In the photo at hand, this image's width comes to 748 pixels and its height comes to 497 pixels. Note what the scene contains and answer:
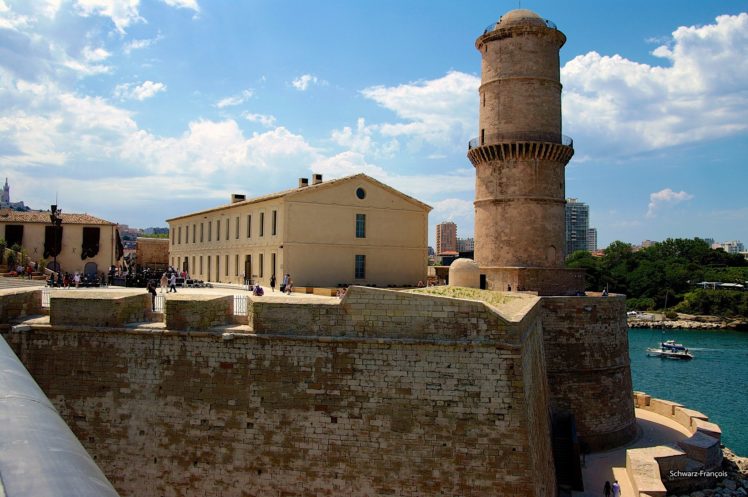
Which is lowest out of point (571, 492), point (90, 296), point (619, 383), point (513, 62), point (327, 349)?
point (571, 492)

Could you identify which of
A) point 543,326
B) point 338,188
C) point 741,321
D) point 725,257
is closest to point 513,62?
point 338,188

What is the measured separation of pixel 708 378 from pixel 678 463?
2477 centimetres

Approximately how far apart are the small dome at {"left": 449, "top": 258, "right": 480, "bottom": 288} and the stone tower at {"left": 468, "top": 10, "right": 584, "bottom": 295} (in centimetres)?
125

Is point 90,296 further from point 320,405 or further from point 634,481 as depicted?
point 634,481

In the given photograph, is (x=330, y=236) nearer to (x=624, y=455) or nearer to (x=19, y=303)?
(x=624, y=455)

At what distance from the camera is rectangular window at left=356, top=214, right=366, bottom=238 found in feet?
89.2

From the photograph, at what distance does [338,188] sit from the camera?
26.5 m

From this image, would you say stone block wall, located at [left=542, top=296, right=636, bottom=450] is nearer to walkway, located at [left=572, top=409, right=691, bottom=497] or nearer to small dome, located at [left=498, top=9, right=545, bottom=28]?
walkway, located at [left=572, top=409, right=691, bottom=497]

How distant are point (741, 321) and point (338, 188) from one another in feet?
197

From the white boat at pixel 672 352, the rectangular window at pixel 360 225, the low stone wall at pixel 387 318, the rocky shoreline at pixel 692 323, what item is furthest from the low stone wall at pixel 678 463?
the rocky shoreline at pixel 692 323

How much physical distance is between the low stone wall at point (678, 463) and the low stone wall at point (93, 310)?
42.2ft

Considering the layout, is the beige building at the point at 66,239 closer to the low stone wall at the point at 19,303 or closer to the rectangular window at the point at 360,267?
the rectangular window at the point at 360,267

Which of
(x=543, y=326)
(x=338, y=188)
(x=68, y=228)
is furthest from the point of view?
(x=68, y=228)

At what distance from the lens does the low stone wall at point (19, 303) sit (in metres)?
11.8
